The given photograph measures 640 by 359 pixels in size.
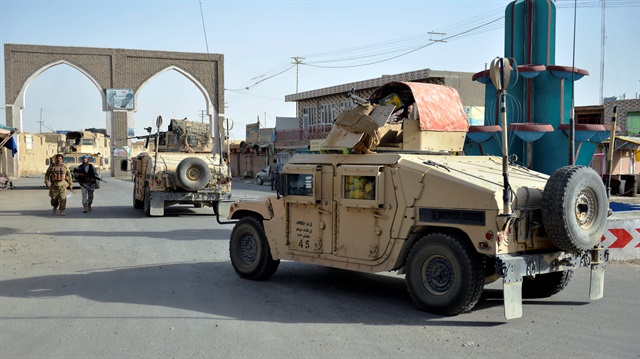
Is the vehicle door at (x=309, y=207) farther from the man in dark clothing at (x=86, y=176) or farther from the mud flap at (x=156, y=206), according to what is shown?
the man in dark clothing at (x=86, y=176)

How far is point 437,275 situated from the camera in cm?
700

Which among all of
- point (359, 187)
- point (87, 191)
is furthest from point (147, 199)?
point (359, 187)

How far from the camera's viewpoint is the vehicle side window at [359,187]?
7.66 m

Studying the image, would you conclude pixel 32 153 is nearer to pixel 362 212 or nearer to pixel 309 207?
pixel 309 207

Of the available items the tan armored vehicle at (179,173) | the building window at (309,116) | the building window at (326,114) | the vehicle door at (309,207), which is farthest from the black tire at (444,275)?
the building window at (309,116)

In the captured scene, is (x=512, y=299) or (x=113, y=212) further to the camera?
(x=113, y=212)

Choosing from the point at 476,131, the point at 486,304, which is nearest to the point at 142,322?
the point at 486,304

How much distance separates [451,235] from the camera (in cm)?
692

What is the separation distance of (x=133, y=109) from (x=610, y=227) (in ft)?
175

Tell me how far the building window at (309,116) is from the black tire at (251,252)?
132ft

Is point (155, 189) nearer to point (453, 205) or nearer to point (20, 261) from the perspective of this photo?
point (20, 261)

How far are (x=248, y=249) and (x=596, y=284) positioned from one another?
463cm

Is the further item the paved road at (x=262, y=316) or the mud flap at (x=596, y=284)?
the mud flap at (x=596, y=284)

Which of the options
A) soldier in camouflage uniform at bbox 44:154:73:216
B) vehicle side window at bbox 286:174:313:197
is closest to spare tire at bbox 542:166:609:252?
vehicle side window at bbox 286:174:313:197
